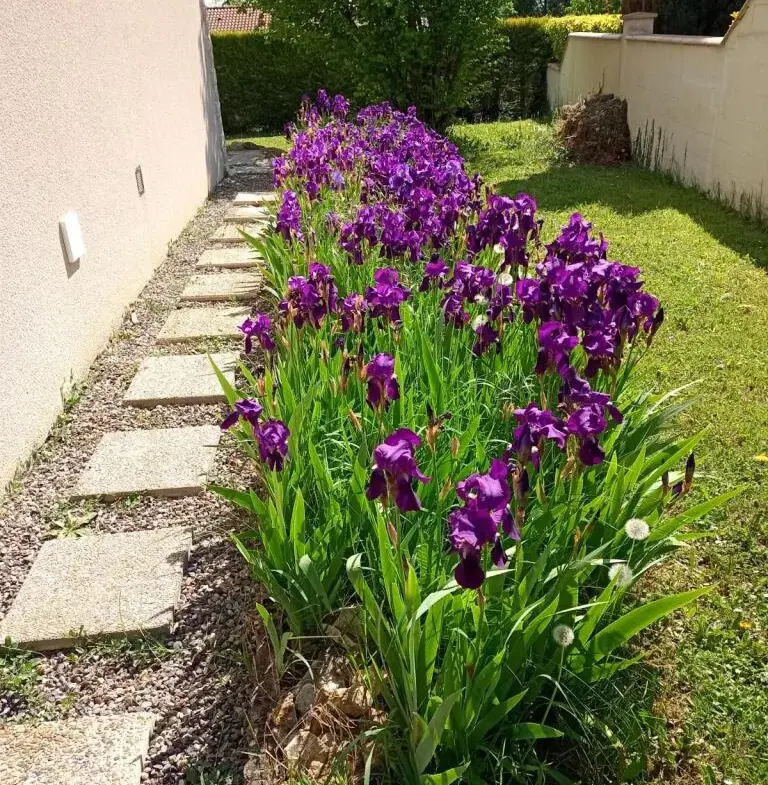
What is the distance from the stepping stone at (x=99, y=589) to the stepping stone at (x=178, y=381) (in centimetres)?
108

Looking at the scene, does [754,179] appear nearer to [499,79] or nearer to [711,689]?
[711,689]

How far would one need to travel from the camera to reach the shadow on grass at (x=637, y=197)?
6.05 metres

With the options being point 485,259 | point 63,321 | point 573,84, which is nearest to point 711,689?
point 485,259

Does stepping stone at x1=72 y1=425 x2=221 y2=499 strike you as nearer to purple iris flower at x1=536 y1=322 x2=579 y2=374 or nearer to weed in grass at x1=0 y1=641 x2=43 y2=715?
weed in grass at x1=0 y1=641 x2=43 y2=715

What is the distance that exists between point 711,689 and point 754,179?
18.7 ft

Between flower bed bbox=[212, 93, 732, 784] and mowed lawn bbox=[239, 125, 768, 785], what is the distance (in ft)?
0.76

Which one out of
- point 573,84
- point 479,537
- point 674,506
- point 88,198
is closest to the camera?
point 479,537

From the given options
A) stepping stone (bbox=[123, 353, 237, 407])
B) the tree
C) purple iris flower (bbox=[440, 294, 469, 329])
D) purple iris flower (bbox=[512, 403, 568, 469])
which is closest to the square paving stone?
purple iris flower (bbox=[512, 403, 568, 469])

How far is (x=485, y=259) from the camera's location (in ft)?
12.0

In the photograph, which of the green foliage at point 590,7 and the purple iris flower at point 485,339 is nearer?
the purple iris flower at point 485,339

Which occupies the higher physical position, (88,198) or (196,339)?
(88,198)

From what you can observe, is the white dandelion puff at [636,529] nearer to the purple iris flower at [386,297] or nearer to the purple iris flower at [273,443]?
the purple iris flower at [273,443]

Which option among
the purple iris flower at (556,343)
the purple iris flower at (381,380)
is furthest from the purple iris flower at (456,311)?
the purple iris flower at (381,380)

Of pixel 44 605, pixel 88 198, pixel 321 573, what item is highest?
pixel 88 198
